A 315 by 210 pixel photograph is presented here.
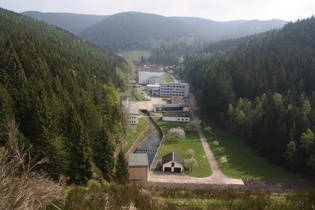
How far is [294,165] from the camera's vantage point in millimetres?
28484

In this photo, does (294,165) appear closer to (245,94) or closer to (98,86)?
(245,94)

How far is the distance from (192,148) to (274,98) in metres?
17.6

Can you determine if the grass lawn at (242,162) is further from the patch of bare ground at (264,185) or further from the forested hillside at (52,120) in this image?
the forested hillside at (52,120)

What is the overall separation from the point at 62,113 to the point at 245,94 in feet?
138

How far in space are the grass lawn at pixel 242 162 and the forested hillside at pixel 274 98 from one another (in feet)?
3.98

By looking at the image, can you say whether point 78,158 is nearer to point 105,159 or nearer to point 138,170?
point 105,159

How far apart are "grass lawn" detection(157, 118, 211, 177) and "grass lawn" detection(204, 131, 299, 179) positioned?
6.96 ft

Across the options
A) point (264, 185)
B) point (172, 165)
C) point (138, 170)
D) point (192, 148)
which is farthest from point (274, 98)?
point (138, 170)

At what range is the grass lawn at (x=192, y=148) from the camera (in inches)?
1176

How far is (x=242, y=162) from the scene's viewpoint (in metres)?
32.2

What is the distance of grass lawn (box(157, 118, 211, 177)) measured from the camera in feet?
98.0

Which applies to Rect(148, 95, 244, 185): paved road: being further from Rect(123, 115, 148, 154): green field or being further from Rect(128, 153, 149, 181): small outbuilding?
Rect(123, 115, 148, 154): green field

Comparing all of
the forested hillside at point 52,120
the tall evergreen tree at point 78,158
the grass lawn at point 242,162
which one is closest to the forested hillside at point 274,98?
the grass lawn at point 242,162

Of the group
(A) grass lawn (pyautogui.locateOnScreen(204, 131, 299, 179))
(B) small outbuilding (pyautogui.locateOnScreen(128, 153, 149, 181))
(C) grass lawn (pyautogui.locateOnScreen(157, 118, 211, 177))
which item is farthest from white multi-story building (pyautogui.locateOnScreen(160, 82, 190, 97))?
(B) small outbuilding (pyautogui.locateOnScreen(128, 153, 149, 181))
